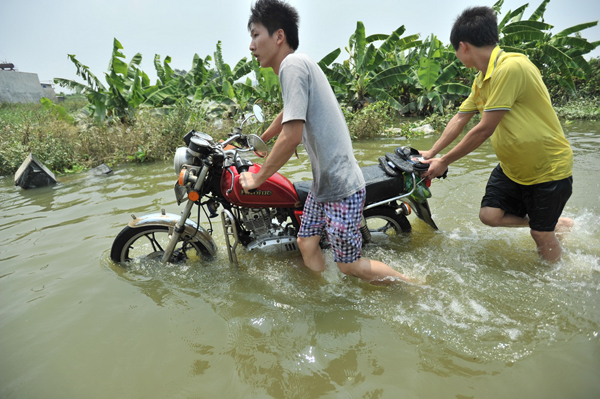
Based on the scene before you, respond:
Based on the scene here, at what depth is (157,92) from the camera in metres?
12.1

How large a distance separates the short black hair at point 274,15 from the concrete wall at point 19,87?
105 feet

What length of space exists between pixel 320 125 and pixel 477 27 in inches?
54.1

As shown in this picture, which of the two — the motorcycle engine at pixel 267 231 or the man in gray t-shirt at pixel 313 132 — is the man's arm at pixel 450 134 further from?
the motorcycle engine at pixel 267 231

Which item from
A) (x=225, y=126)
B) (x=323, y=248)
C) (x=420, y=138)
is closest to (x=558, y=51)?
(x=420, y=138)

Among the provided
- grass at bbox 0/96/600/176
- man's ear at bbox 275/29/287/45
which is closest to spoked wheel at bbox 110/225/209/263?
man's ear at bbox 275/29/287/45

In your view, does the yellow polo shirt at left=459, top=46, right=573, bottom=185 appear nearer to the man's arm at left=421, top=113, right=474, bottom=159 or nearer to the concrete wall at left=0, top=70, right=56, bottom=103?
the man's arm at left=421, top=113, right=474, bottom=159

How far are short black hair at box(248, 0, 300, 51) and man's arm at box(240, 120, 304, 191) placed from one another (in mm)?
607

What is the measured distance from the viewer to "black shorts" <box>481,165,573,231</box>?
2465mm

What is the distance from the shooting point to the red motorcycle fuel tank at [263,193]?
268 cm

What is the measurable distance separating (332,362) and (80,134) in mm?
9681

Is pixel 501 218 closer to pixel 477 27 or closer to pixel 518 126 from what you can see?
pixel 518 126

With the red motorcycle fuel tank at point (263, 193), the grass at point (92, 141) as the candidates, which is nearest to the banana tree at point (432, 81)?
the grass at point (92, 141)

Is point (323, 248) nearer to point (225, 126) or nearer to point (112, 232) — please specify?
point (112, 232)

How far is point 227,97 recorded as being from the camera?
1302 centimetres
